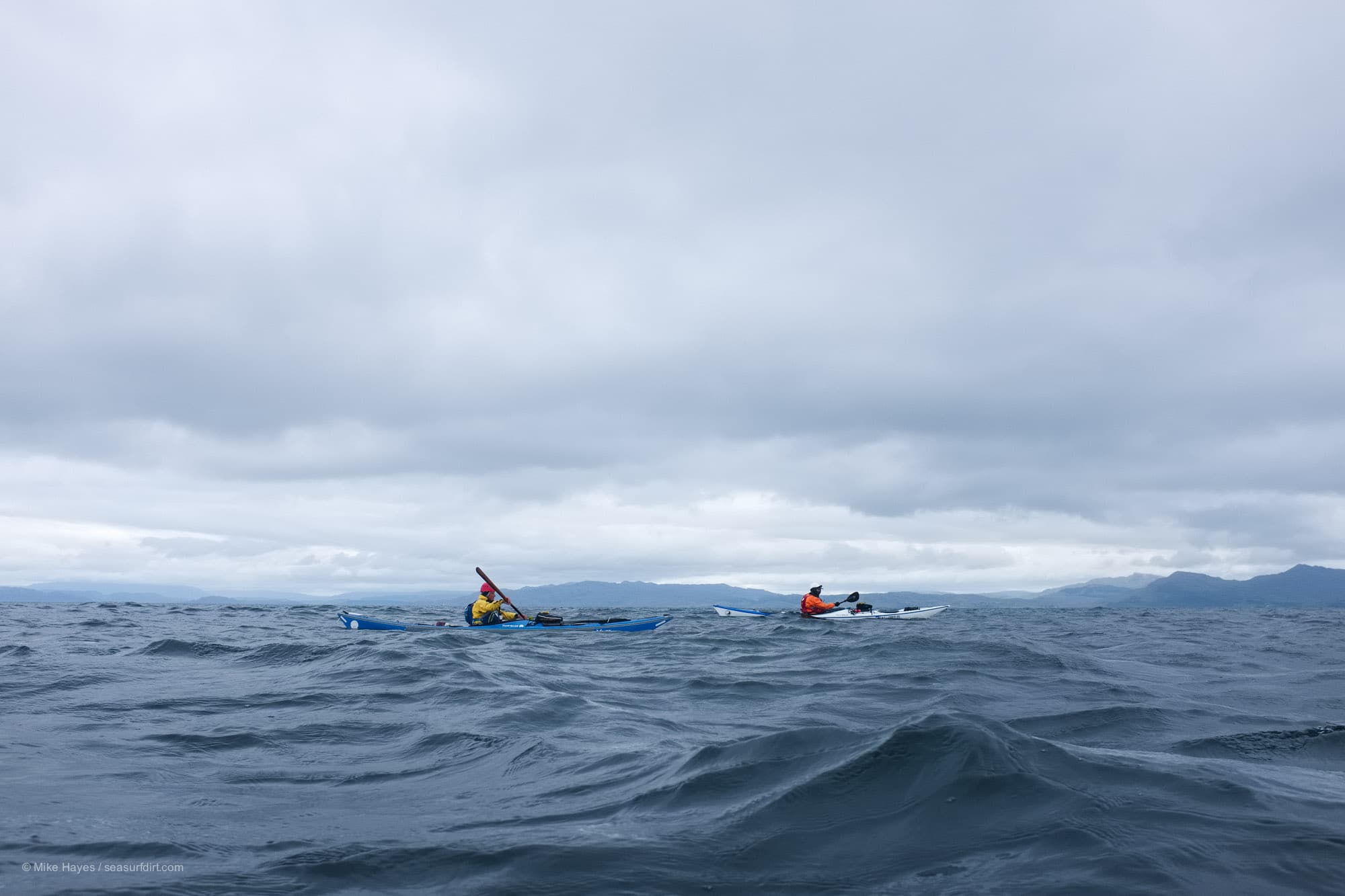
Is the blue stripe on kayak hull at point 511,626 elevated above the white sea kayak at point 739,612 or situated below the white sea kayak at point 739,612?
above

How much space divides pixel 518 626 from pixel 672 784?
73.9 feet

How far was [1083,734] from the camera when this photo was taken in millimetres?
10383

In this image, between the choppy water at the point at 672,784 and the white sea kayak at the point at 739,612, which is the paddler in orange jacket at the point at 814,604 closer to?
the white sea kayak at the point at 739,612

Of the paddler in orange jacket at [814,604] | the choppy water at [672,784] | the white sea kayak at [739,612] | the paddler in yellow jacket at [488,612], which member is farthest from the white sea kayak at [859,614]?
the choppy water at [672,784]

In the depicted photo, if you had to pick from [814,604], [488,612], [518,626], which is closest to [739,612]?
[814,604]

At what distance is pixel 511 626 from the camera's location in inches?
1146

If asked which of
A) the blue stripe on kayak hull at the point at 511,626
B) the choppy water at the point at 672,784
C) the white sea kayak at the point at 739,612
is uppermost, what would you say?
the choppy water at the point at 672,784

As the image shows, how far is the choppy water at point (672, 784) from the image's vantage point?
5.48m

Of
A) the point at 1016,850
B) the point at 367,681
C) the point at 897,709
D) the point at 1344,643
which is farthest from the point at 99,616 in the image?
the point at 1344,643

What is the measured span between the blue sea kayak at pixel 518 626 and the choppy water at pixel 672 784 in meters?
12.8

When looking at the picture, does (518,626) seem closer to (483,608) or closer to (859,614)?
(483,608)

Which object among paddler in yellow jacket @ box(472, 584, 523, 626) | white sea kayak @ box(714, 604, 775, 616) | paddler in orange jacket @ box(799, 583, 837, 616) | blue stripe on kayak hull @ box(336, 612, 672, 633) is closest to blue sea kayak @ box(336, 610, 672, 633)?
blue stripe on kayak hull @ box(336, 612, 672, 633)

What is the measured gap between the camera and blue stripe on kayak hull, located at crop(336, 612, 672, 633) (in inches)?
1157

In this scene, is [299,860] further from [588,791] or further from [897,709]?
[897,709]
